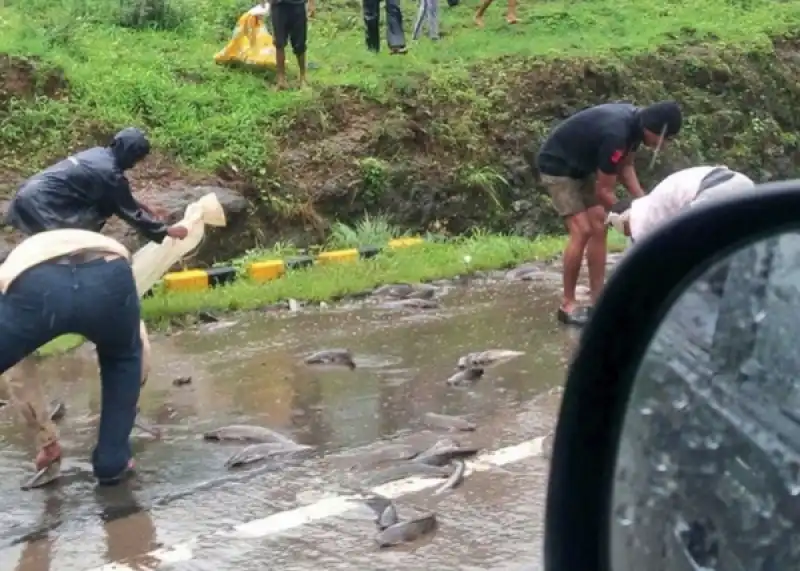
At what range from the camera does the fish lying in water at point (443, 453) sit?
18.5ft

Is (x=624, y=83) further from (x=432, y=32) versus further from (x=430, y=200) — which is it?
(x=430, y=200)

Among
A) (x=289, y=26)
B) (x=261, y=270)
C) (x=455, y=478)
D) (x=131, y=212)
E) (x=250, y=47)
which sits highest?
(x=289, y=26)

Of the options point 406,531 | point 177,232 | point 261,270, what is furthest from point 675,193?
point 261,270

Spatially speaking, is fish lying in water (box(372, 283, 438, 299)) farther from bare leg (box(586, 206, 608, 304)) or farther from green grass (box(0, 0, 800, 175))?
green grass (box(0, 0, 800, 175))

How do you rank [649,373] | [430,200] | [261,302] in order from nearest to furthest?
[649,373], [261,302], [430,200]

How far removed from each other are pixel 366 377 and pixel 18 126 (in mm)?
6720

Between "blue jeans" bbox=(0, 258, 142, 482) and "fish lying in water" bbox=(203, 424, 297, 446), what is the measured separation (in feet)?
2.06

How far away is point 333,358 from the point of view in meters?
7.70

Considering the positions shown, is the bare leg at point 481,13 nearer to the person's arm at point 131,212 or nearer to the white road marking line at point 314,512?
the person's arm at point 131,212

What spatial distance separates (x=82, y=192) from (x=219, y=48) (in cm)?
1009

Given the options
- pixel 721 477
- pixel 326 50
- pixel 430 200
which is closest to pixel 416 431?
pixel 721 477

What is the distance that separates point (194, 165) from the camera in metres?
12.8

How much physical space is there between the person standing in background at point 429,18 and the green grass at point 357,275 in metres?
5.61

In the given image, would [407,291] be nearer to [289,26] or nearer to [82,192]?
[82,192]
